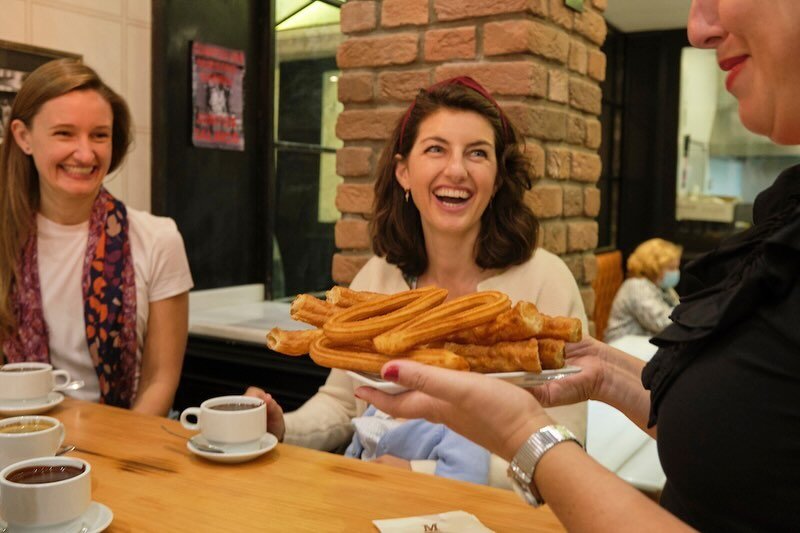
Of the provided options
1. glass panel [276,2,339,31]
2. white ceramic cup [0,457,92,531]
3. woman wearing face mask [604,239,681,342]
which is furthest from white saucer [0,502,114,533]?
woman wearing face mask [604,239,681,342]

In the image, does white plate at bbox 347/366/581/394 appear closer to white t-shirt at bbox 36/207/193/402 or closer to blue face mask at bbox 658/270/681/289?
white t-shirt at bbox 36/207/193/402

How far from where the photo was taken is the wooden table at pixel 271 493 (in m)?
1.10

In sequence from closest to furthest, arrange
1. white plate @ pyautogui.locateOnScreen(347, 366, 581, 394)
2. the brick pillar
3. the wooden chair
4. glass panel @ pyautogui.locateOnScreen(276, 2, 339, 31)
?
white plate @ pyautogui.locateOnScreen(347, 366, 581, 394) < the brick pillar < glass panel @ pyautogui.locateOnScreen(276, 2, 339, 31) < the wooden chair

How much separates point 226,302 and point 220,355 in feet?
1.77

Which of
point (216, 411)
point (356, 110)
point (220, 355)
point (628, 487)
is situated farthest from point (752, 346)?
point (220, 355)

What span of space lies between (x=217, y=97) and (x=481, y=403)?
290cm

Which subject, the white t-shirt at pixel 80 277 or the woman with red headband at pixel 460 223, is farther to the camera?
the white t-shirt at pixel 80 277

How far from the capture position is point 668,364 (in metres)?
0.90

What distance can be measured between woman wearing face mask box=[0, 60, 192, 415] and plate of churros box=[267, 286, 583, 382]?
133 centimetres

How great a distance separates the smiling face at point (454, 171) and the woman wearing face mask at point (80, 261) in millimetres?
850

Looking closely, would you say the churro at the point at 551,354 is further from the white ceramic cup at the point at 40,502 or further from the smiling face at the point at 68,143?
the smiling face at the point at 68,143

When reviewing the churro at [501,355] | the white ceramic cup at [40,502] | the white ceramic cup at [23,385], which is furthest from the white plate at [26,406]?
the churro at [501,355]

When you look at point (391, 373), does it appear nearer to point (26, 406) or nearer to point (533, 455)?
point (533, 455)

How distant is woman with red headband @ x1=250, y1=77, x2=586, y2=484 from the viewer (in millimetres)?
2041
